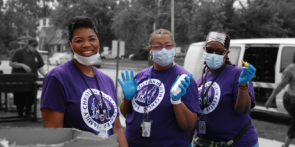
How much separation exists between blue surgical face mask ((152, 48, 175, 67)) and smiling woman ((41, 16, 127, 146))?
538mm

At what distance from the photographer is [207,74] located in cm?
285

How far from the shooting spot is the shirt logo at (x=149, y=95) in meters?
2.32

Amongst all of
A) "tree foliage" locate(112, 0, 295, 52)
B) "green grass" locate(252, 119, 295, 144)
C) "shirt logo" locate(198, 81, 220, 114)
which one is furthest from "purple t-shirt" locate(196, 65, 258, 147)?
"tree foliage" locate(112, 0, 295, 52)

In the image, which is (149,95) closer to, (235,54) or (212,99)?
(212,99)

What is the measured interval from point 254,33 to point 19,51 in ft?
72.1

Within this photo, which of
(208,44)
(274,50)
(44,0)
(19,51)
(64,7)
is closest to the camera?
(208,44)

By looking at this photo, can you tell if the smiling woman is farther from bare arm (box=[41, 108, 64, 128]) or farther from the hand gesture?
the hand gesture

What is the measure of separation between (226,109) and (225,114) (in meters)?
0.04

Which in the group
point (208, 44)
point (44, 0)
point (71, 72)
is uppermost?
point (44, 0)

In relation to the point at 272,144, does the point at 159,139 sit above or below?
above

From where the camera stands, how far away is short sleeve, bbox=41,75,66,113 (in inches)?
69.0

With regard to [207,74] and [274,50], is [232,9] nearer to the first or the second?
→ [274,50]

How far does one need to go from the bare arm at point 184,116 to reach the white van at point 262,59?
5.30m

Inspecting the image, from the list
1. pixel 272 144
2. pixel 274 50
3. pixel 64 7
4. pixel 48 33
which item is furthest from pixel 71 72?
pixel 48 33
